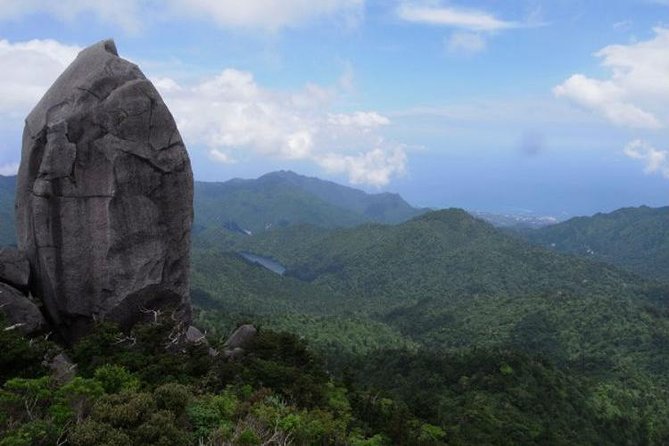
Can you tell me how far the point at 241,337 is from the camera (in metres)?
25.4

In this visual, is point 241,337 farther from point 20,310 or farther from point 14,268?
point 14,268

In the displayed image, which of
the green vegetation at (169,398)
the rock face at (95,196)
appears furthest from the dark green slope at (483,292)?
the rock face at (95,196)

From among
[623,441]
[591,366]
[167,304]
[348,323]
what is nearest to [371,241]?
[348,323]

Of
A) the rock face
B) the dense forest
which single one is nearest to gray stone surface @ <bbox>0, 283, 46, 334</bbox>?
the rock face

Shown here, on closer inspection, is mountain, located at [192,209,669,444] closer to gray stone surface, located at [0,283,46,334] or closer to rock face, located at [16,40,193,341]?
rock face, located at [16,40,193,341]

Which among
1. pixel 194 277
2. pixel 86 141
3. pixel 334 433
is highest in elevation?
pixel 86 141

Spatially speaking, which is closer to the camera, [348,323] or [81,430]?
[81,430]

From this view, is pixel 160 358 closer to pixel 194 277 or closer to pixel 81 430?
pixel 81 430

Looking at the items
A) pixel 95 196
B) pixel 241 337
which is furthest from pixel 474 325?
pixel 95 196

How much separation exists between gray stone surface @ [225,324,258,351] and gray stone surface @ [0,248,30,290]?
8.37 m

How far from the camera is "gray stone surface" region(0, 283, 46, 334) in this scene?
752 inches

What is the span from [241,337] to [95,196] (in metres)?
9.11

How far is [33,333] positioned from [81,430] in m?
9.54

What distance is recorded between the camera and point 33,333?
19.8 m
